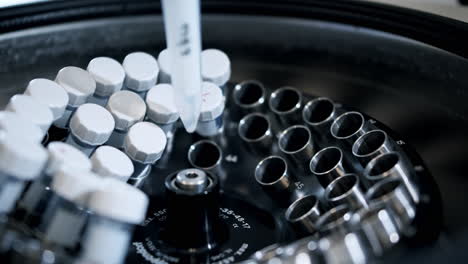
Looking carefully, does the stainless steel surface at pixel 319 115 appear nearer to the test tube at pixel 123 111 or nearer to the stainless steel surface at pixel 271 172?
the stainless steel surface at pixel 271 172

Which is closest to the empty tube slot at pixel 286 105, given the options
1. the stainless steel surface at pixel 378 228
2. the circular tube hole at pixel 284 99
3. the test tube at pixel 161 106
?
the circular tube hole at pixel 284 99

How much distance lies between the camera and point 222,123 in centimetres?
68

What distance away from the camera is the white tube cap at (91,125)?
541mm

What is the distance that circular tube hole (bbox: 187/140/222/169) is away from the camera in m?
0.64

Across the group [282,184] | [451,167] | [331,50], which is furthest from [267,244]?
[331,50]

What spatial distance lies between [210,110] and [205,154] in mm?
51

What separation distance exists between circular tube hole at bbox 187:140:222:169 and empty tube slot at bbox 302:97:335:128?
98 mm

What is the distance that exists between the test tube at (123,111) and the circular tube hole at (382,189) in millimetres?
240

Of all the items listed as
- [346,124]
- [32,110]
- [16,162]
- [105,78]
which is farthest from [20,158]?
[346,124]

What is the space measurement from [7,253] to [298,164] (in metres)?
0.30

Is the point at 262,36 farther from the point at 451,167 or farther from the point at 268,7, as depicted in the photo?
the point at 451,167

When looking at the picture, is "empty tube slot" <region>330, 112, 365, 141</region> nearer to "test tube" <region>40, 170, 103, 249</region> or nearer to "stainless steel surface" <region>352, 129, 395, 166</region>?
"stainless steel surface" <region>352, 129, 395, 166</region>

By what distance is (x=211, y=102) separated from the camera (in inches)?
24.8

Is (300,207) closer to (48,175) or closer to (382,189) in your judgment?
(382,189)
